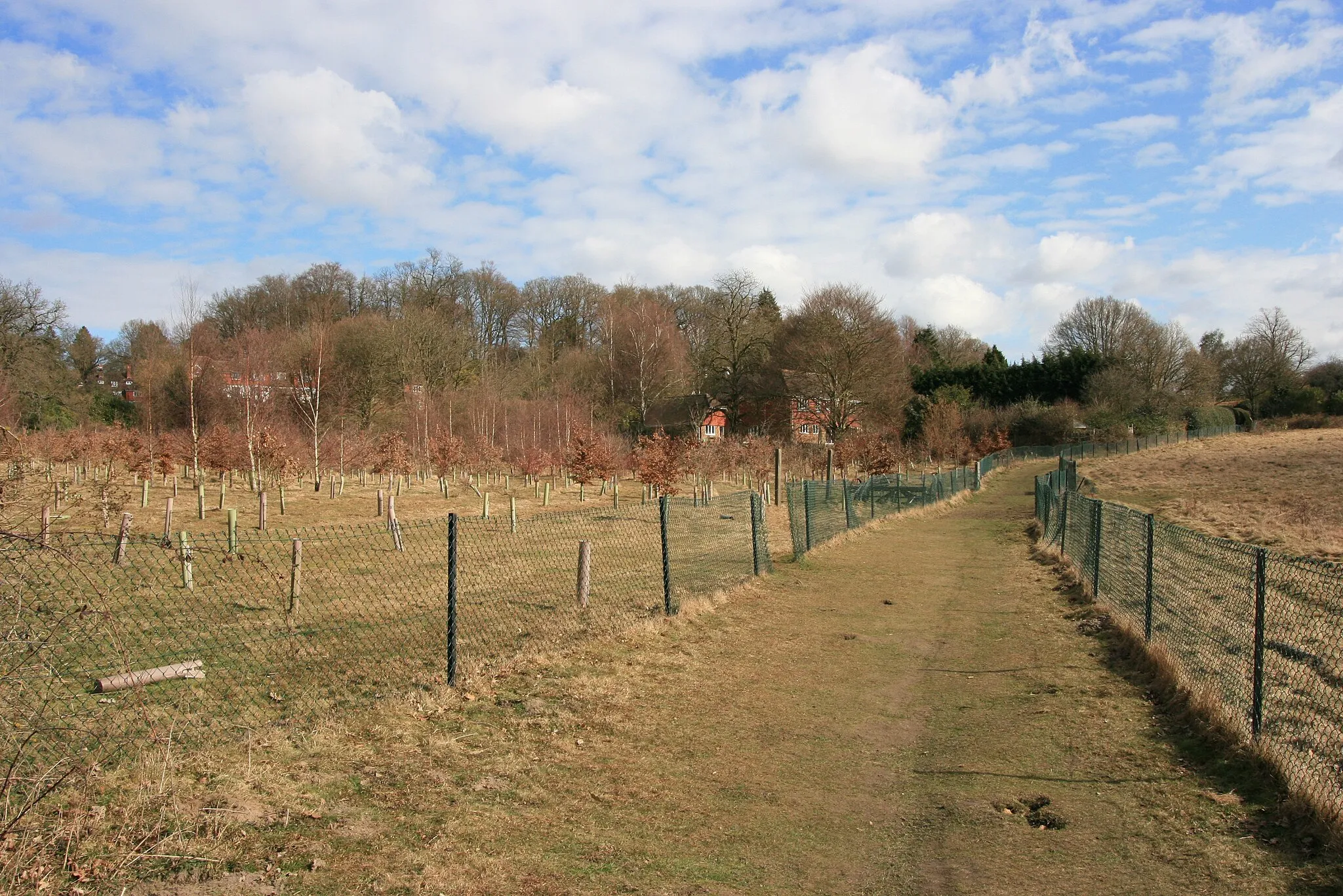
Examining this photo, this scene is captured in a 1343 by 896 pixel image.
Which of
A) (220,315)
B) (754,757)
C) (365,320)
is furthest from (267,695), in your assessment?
(220,315)

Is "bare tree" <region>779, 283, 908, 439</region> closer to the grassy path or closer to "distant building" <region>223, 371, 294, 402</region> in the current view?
"distant building" <region>223, 371, 294, 402</region>

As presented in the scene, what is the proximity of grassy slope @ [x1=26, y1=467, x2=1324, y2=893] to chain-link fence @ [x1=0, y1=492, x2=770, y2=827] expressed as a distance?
32.2 inches

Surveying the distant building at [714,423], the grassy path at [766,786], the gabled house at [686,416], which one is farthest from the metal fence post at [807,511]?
the gabled house at [686,416]

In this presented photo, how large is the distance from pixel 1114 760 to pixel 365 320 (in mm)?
48481

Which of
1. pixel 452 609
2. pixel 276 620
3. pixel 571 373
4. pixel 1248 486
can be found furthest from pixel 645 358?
pixel 452 609

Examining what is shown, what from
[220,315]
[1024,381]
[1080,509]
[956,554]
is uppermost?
[220,315]

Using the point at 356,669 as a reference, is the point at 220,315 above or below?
above

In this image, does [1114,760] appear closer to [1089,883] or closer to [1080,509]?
[1089,883]

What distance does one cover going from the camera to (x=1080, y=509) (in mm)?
15430

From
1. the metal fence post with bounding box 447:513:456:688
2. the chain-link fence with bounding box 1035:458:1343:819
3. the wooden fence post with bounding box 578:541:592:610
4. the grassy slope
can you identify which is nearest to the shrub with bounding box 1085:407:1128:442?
the chain-link fence with bounding box 1035:458:1343:819

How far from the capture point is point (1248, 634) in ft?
28.5

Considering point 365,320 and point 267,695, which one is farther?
point 365,320

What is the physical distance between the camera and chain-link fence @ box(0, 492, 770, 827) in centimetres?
434

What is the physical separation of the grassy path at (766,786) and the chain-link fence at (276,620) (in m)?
1.00
